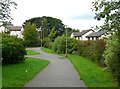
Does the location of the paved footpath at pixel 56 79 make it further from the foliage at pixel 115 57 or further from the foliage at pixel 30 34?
the foliage at pixel 30 34

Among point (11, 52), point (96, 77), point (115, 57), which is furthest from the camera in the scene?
point (11, 52)

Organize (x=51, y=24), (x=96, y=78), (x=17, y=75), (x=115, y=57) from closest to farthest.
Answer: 1. (x=115, y=57)
2. (x=96, y=78)
3. (x=17, y=75)
4. (x=51, y=24)

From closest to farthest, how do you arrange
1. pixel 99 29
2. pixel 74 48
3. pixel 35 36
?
1. pixel 99 29
2. pixel 74 48
3. pixel 35 36

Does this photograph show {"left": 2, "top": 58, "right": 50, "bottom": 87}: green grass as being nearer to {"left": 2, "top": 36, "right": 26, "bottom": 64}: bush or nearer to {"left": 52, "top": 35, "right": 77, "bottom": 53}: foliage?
{"left": 2, "top": 36, "right": 26, "bottom": 64}: bush

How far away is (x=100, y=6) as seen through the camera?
11789mm

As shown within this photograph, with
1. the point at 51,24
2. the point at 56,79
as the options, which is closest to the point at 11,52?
the point at 56,79

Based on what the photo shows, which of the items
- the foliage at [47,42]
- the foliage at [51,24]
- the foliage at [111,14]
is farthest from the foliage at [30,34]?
the foliage at [111,14]

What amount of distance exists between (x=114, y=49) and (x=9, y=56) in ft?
45.5

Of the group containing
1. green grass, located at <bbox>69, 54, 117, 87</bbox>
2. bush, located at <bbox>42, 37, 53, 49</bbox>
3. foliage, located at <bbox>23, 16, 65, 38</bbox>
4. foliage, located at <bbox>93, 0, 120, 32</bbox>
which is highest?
foliage, located at <bbox>23, 16, 65, 38</bbox>

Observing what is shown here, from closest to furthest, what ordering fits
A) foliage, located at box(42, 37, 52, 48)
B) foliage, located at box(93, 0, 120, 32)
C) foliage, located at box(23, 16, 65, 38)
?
foliage, located at box(93, 0, 120, 32) < foliage, located at box(42, 37, 52, 48) < foliage, located at box(23, 16, 65, 38)

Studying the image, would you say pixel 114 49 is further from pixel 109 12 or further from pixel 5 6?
pixel 5 6

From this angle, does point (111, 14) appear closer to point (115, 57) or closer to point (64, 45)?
point (115, 57)

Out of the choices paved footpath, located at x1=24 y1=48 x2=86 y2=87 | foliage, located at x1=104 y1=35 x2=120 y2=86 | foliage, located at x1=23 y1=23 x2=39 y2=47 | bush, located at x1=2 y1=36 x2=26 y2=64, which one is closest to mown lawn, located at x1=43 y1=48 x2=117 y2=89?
paved footpath, located at x1=24 y1=48 x2=86 y2=87

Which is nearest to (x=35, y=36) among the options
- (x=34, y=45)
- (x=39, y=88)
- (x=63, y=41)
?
(x=34, y=45)
